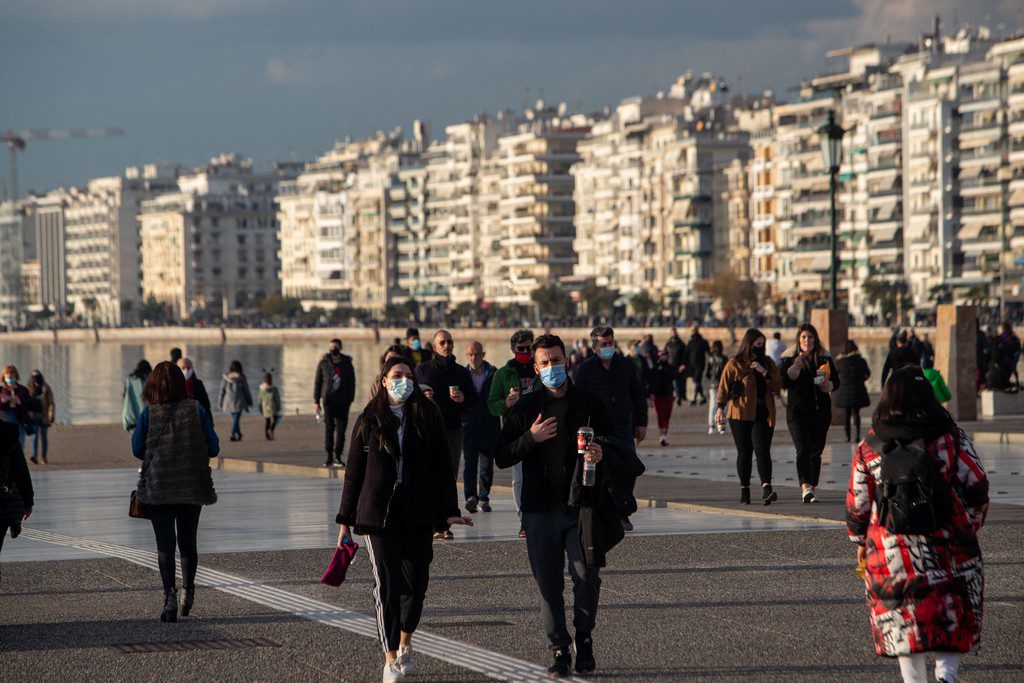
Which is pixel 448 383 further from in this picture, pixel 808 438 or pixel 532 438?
pixel 532 438

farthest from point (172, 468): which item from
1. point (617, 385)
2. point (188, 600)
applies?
point (617, 385)

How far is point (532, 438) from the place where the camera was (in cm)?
841

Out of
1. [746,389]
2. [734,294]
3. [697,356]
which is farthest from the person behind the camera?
[734,294]

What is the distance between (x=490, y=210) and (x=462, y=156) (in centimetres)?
829

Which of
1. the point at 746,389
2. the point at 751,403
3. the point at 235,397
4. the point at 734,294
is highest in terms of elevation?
the point at 734,294

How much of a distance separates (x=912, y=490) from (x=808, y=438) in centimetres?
870

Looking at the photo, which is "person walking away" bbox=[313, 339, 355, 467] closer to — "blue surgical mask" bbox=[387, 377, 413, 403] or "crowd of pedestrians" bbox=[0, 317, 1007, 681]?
"crowd of pedestrians" bbox=[0, 317, 1007, 681]

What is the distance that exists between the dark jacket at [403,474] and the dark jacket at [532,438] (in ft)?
0.96

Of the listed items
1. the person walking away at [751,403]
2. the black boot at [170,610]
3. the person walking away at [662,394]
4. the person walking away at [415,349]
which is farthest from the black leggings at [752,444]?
the person walking away at [662,394]

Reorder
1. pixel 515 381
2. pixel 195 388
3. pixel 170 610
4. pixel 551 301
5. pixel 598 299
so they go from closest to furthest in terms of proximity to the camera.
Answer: pixel 170 610 → pixel 515 381 → pixel 195 388 → pixel 598 299 → pixel 551 301

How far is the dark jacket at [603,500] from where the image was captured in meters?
8.38

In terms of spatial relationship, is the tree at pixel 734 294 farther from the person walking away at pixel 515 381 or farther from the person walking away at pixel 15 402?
the person walking away at pixel 515 381

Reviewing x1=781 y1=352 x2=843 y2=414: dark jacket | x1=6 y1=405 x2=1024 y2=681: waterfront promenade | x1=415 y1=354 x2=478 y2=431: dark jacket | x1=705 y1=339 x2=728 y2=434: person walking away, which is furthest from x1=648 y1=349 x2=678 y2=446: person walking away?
x1=415 y1=354 x2=478 y2=431: dark jacket

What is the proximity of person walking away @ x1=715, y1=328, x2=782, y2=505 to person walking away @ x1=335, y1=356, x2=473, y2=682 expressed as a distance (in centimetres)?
711
